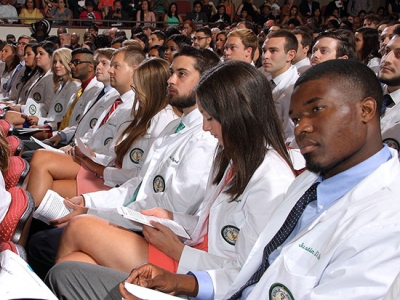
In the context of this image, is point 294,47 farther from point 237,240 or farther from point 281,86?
point 237,240

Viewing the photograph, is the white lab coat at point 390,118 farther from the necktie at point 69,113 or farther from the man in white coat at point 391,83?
the necktie at point 69,113

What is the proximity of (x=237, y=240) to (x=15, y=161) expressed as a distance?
137 cm

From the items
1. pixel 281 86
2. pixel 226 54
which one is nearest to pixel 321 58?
pixel 281 86

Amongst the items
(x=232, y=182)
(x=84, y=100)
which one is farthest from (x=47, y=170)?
(x=84, y=100)

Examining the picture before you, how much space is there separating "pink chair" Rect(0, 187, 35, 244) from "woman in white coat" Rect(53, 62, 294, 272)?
197mm

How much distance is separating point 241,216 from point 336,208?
49 centimetres

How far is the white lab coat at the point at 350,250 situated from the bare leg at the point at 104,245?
2.15 feet

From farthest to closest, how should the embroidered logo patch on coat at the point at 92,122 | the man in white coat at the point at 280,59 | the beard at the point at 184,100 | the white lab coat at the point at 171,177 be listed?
1. the man in white coat at the point at 280,59
2. the embroidered logo patch on coat at the point at 92,122
3. the beard at the point at 184,100
4. the white lab coat at the point at 171,177

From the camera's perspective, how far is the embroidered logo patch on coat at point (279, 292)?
4.29 feet

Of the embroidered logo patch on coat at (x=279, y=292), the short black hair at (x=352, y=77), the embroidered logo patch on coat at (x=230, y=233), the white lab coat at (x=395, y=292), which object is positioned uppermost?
the short black hair at (x=352, y=77)

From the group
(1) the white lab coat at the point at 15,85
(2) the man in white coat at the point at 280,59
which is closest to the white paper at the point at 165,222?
(2) the man in white coat at the point at 280,59

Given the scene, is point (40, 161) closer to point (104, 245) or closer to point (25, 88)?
point (104, 245)

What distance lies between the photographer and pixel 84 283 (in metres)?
1.72

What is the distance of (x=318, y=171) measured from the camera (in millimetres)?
1355
